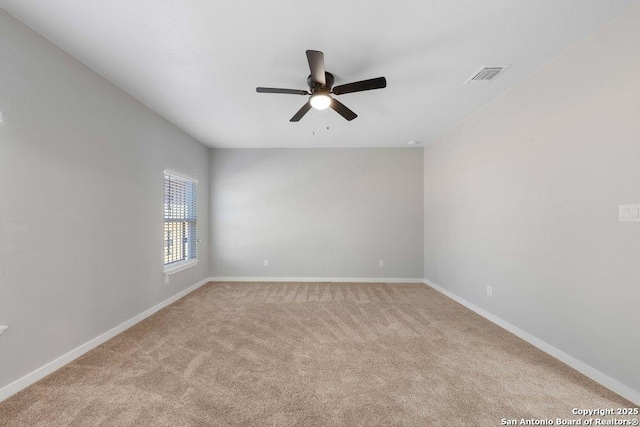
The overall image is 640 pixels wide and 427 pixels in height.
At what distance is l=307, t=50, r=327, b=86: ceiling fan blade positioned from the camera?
5.82 feet

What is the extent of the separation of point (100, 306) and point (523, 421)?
3390mm

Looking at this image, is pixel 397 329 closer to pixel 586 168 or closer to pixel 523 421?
pixel 523 421

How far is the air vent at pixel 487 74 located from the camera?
90.4 inches

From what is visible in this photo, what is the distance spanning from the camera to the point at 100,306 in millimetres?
2432

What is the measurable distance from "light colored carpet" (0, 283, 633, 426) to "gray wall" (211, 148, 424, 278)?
1824 millimetres

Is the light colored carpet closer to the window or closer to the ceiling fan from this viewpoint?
the window

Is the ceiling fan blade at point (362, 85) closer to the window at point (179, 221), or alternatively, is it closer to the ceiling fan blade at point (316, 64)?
the ceiling fan blade at point (316, 64)

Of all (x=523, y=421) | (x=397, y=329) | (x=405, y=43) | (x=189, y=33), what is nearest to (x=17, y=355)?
(x=189, y=33)

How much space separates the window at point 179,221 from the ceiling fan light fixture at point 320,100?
2372 mm

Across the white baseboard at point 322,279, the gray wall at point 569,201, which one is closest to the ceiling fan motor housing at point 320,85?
the gray wall at point 569,201

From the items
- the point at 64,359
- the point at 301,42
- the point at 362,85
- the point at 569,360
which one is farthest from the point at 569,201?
the point at 64,359

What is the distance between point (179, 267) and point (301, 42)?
3.40 m

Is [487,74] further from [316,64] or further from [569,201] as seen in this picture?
[316,64]

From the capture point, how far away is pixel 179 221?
3986mm
